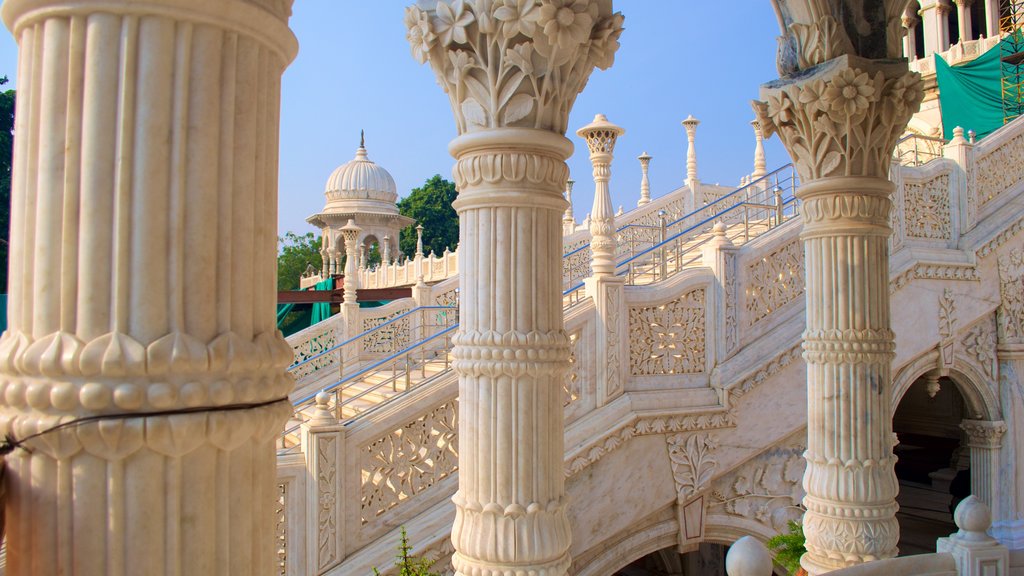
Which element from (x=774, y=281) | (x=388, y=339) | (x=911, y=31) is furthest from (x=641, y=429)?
(x=911, y=31)

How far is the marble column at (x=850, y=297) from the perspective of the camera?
15.8 feet

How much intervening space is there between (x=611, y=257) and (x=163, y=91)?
6.02m

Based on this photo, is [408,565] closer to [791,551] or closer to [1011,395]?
[791,551]

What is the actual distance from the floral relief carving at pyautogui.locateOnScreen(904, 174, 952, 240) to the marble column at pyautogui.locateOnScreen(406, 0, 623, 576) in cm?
700

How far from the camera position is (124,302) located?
1245 mm

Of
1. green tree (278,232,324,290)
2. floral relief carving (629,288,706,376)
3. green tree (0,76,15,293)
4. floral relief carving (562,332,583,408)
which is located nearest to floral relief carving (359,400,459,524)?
floral relief carving (562,332,583,408)

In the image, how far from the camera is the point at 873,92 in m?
4.75

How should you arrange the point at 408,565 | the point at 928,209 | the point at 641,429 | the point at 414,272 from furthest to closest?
the point at 414,272
the point at 928,209
the point at 641,429
the point at 408,565

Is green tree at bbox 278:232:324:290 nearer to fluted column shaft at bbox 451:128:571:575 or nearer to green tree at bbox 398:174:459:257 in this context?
green tree at bbox 398:174:459:257

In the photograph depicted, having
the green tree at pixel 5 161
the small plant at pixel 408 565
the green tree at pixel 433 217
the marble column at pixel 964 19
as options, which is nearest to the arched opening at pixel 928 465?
the small plant at pixel 408 565

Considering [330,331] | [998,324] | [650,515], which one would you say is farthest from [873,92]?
[330,331]

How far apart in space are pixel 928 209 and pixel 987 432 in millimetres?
3123

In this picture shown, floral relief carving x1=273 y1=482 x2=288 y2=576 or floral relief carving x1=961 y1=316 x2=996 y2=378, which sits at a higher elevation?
floral relief carving x1=961 y1=316 x2=996 y2=378

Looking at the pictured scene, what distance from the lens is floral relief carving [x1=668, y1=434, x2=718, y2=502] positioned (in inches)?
280
